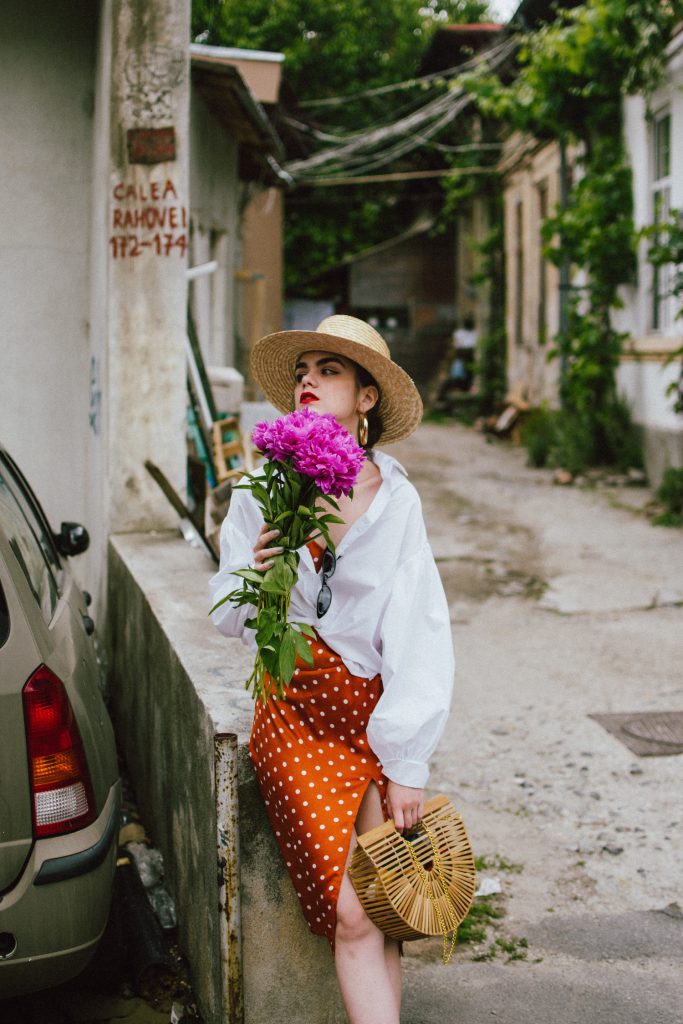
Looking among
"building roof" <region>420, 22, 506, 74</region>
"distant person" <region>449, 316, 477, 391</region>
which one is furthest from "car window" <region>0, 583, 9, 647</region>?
"distant person" <region>449, 316, 477, 391</region>

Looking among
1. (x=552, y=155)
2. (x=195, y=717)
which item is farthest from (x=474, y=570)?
(x=552, y=155)

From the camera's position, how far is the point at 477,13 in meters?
34.1

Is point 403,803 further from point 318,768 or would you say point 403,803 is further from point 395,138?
point 395,138

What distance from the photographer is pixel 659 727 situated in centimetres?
525

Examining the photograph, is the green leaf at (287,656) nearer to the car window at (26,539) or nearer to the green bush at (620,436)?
the car window at (26,539)

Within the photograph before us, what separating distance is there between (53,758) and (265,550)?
0.80m

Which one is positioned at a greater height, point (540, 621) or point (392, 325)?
point (392, 325)

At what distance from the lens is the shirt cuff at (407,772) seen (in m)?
2.25

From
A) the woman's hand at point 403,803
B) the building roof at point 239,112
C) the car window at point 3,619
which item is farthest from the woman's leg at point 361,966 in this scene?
the building roof at point 239,112

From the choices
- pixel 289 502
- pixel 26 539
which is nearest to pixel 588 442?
pixel 26 539

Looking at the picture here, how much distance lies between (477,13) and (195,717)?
3531 cm

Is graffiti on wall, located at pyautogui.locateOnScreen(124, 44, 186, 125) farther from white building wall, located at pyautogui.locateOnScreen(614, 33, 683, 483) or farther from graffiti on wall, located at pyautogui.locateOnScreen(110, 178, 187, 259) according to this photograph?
white building wall, located at pyautogui.locateOnScreen(614, 33, 683, 483)

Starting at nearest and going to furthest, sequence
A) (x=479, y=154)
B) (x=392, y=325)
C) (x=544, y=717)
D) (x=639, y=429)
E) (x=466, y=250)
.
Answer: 1. (x=544, y=717)
2. (x=639, y=429)
3. (x=479, y=154)
4. (x=466, y=250)
5. (x=392, y=325)

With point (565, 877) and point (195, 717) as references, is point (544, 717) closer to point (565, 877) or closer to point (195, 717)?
point (565, 877)
